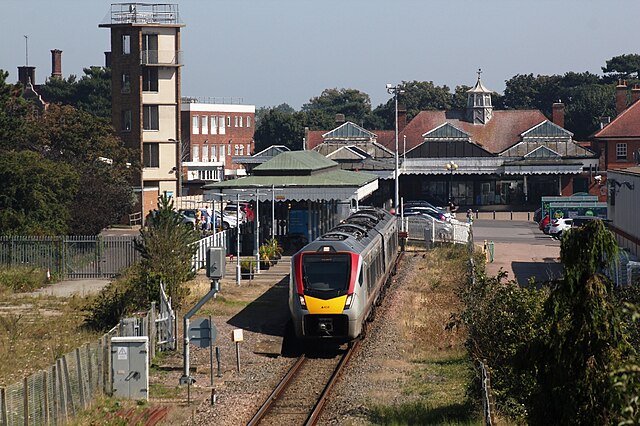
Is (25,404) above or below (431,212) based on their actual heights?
below

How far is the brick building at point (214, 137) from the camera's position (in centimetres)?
10381

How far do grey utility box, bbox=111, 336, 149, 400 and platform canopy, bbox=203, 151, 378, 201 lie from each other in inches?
811

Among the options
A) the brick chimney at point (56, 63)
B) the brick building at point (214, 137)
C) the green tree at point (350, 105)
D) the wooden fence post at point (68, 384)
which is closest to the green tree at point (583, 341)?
the wooden fence post at point (68, 384)

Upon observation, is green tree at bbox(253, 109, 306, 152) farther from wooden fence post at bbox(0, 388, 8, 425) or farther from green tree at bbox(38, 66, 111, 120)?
wooden fence post at bbox(0, 388, 8, 425)

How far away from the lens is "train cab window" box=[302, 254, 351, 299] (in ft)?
77.8

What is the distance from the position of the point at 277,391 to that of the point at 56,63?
111647 millimetres

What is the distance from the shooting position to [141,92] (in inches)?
2854

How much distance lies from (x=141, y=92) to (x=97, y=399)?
5486cm

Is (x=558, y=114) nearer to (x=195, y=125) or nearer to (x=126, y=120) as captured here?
(x=195, y=125)

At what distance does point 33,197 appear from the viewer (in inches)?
1820

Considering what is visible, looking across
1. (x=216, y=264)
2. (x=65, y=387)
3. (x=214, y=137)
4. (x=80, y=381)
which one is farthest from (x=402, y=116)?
(x=65, y=387)

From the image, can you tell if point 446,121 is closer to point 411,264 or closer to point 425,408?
point 411,264

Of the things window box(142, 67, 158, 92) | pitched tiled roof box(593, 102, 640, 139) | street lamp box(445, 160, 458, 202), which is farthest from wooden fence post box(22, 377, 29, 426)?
pitched tiled roof box(593, 102, 640, 139)

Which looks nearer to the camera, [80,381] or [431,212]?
[80,381]
